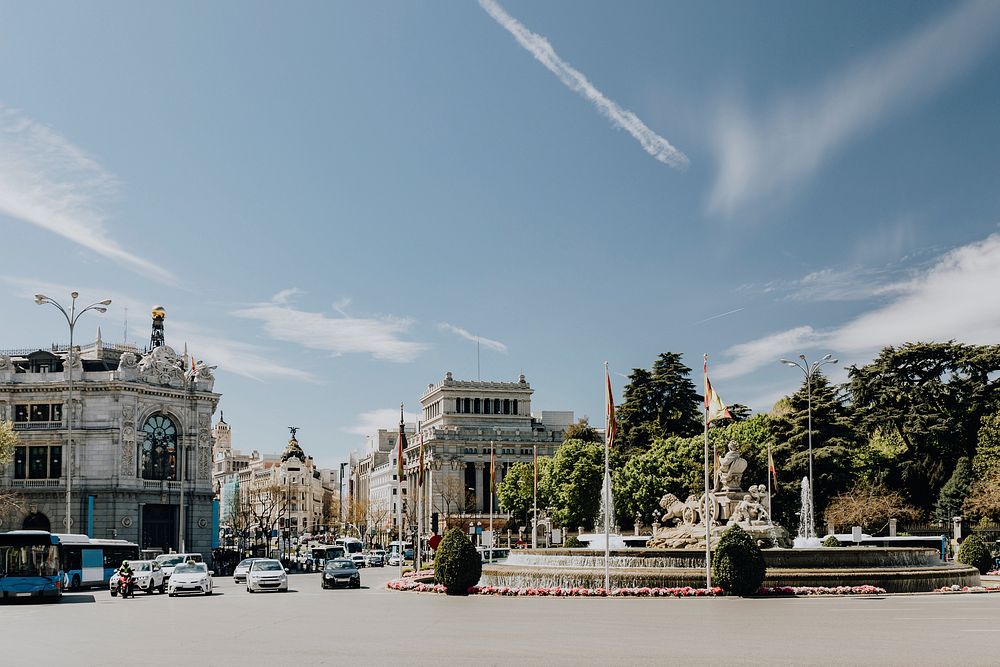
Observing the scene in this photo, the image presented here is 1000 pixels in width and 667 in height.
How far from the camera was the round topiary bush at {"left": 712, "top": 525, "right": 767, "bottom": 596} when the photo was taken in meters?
32.9

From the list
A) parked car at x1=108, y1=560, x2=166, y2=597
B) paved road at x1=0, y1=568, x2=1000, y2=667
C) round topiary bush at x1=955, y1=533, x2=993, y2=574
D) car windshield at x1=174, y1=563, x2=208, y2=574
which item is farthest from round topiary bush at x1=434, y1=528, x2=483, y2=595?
round topiary bush at x1=955, y1=533, x2=993, y2=574

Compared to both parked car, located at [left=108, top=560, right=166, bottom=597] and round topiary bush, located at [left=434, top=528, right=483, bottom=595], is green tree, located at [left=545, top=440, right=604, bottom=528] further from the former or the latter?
round topiary bush, located at [left=434, top=528, right=483, bottom=595]

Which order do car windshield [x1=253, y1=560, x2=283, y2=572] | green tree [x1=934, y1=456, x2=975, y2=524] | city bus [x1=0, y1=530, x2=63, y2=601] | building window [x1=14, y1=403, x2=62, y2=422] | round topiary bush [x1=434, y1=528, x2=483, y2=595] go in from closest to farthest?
1. round topiary bush [x1=434, y1=528, x2=483, y2=595]
2. city bus [x1=0, y1=530, x2=63, y2=601]
3. car windshield [x1=253, y1=560, x2=283, y2=572]
4. green tree [x1=934, y1=456, x2=975, y2=524]
5. building window [x1=14, y1=403, x2=62, y2=422]

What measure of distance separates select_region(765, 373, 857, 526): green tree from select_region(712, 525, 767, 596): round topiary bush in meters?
43.8

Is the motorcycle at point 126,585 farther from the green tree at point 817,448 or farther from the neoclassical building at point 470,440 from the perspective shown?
the neoclassical building at point 470,440

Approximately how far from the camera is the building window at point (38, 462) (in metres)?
85.6

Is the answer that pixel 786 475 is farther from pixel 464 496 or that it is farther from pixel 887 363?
pixel 464 496

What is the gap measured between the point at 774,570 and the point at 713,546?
2934mm

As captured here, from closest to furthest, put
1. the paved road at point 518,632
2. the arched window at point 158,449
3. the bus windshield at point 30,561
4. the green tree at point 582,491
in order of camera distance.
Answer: the paved road at point 518,632 → the bus windshield at point 30,561 → the arched window at point 158,449 → the green tree at point 582,491

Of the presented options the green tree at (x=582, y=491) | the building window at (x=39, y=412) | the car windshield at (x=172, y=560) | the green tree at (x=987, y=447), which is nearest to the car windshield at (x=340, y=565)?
the car windshield at (x=172, y=560)

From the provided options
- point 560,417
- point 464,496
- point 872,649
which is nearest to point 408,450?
point 464,496

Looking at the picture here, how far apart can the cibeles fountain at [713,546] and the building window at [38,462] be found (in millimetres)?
54971

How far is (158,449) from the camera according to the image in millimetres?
88562

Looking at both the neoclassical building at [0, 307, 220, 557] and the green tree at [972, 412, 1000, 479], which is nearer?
the green tree at [972, 412, 1000, 479]
